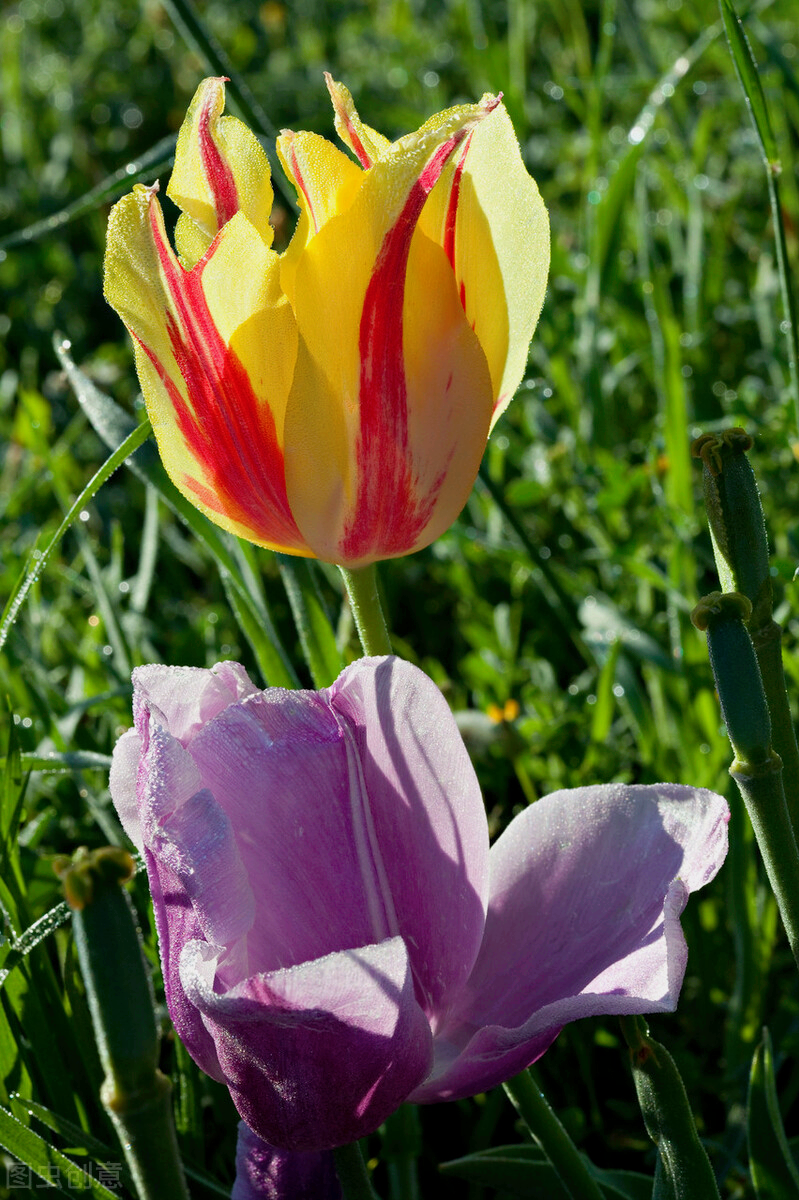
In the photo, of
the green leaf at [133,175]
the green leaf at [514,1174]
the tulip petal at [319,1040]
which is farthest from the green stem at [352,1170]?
the green leaf at [133,175]

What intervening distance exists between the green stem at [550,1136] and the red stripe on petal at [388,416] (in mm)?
261

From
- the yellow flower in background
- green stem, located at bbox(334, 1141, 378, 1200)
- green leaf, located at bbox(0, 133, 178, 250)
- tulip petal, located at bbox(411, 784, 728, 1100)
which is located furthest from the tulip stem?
green leaf, located at bbox(0, 133, 178, 250)

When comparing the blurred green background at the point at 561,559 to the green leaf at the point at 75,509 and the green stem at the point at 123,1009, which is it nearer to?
the green leaf at the point at 75,509

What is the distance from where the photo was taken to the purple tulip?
18.3 inches

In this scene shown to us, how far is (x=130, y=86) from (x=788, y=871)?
11.7 feet

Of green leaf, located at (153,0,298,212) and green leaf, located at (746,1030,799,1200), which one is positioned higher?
green leaf, located at (153,0,298,212)

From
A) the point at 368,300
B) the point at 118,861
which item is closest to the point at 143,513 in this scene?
the point at 368,300

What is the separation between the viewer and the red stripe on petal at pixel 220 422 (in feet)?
1.87

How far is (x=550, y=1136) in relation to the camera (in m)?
0.58

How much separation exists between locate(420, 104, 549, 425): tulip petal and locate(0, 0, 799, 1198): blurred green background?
11.4 inches

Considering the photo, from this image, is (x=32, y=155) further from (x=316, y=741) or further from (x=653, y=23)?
(x=316, y=741)

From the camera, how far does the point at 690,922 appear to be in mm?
1005

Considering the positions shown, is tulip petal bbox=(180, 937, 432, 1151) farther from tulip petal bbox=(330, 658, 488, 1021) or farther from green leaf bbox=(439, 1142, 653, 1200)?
green leaf bbox=(439, 1142, 653, 1200)

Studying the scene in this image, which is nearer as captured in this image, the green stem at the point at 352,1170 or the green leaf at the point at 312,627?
the green stem at the point at 352,1170
